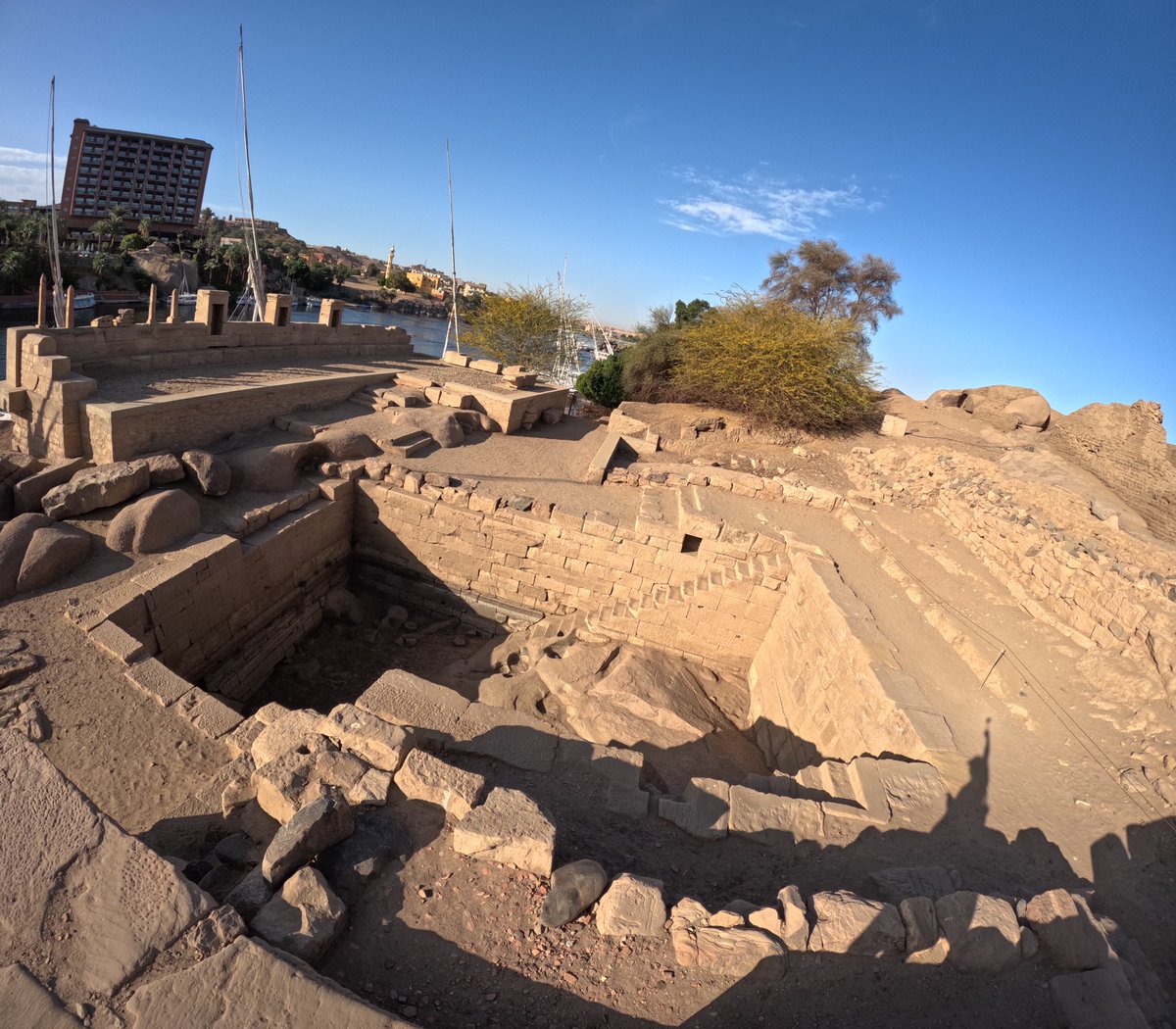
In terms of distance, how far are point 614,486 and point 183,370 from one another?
7919mm

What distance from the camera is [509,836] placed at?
3588 millimetres

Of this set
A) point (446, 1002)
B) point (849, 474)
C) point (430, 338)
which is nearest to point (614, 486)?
point (849, 474)

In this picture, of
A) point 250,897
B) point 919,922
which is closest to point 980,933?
point 919,922

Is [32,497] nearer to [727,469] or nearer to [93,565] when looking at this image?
[93,565]

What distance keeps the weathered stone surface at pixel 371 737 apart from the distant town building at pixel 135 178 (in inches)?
2533

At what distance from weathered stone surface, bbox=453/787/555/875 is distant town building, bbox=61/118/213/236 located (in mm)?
65635

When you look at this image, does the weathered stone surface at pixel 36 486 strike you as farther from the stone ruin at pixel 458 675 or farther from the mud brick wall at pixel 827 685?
the mud brick wall at pixel 827 685

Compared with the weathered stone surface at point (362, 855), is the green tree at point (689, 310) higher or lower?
higher

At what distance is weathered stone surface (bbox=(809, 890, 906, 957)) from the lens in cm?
337

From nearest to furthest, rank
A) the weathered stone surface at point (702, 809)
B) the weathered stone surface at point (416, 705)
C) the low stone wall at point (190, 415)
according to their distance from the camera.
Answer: the weathered stone surface at point (702, 809)
the weathered stone surface at point (416, 705)
the low stone wall at point (190, 415)

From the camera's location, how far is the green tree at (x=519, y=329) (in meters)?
21.5

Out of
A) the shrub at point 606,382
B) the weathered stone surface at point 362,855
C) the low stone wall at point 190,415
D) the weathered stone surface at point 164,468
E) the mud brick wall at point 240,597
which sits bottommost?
the mud brick wall at point 240,597

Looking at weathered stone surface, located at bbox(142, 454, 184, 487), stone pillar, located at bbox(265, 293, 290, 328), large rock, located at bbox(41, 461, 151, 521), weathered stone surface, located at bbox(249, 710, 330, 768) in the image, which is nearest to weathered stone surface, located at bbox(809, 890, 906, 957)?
weathered stone surface, located at bbox(249, 710, 330, 768)

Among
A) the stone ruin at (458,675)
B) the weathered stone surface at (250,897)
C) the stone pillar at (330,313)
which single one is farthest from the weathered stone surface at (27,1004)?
the stone pillar at (330,313)
